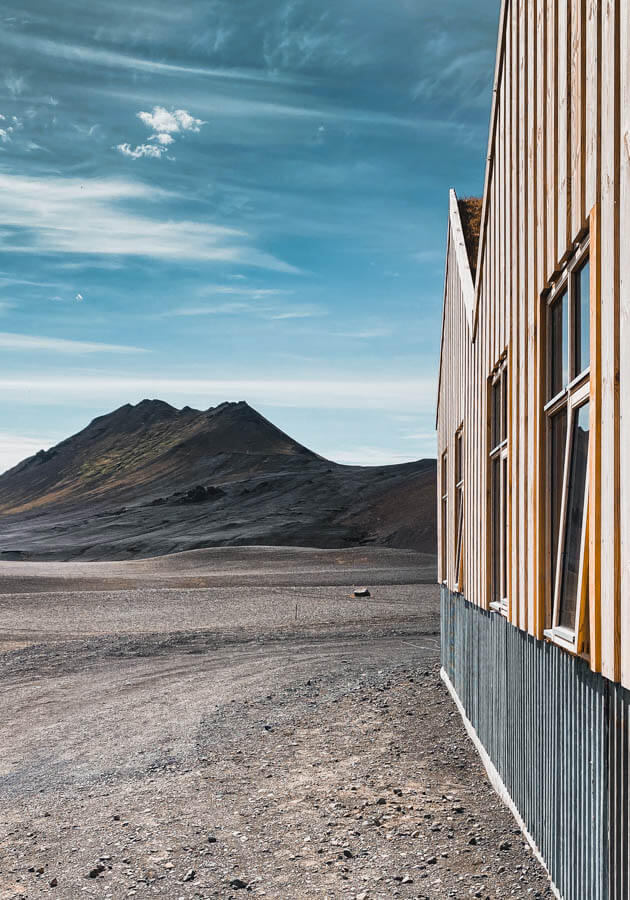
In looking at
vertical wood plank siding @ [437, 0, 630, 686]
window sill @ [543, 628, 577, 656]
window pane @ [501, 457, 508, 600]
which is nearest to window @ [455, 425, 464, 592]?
vertical wood plank siding @ [437, 0, 630, 686]

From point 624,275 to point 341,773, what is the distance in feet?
22.3

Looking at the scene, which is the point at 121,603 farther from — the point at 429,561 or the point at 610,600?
the point at 610,600

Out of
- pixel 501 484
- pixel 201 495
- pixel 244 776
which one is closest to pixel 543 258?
pixel 501 484

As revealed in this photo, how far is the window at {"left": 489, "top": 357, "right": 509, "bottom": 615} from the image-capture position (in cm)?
786

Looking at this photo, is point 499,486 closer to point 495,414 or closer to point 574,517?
point 495,414

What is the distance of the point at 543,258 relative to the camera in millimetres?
5891

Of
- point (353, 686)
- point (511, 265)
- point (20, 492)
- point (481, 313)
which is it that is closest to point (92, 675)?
point (353, 686)

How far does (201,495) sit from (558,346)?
83.8 meters

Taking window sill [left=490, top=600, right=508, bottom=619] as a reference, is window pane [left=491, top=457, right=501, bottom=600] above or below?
above

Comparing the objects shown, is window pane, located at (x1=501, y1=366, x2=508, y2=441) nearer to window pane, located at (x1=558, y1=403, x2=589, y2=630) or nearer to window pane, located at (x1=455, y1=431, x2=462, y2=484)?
window pane, located at (x1=558, y1=403, x2=589, y2=630)

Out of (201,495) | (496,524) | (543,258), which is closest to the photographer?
(543,258)

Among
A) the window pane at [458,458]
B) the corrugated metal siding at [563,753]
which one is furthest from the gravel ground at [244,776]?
the window pane at [458,458]

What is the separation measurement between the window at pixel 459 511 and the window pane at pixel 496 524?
222 cm

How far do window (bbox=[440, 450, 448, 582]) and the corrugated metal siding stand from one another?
4990 mm
